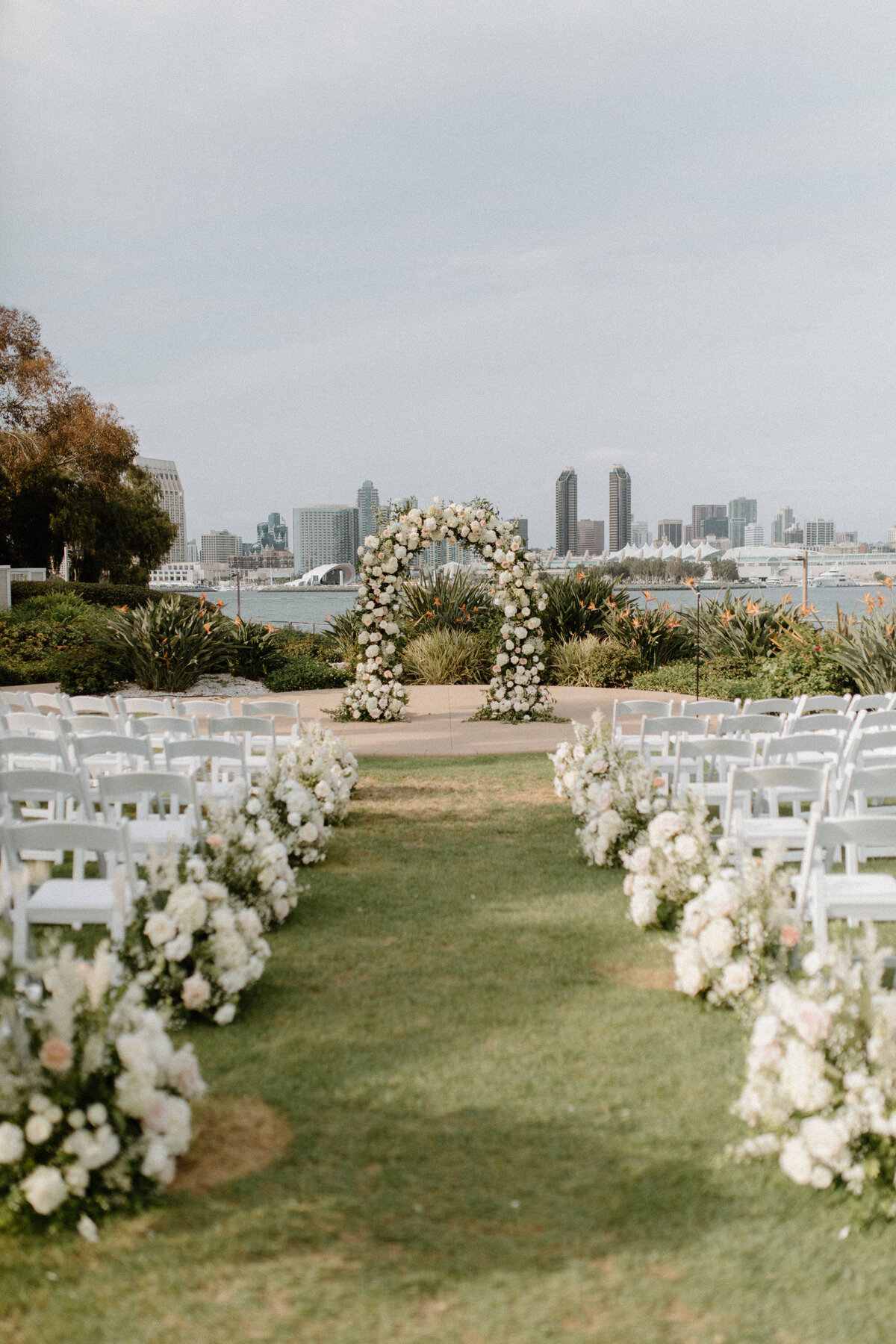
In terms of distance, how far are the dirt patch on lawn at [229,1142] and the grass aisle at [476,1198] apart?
51 millimetres

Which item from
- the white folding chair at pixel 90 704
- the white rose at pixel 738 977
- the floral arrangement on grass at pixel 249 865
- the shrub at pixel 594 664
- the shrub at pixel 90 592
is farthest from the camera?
the shrub at pixel 90 592

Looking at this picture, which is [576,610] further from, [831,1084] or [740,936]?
[831,1084]

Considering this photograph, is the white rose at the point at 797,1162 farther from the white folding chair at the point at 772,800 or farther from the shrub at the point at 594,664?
the shrub at the point at 594,664

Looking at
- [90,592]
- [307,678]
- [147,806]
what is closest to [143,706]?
[147,806]

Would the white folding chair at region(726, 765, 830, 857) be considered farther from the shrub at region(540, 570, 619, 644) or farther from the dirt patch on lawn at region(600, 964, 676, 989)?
the shrub at region(540, 570, 619, 644)

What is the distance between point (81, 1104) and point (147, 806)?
11.1 feet

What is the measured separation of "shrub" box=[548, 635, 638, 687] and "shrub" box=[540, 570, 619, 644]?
643 mm

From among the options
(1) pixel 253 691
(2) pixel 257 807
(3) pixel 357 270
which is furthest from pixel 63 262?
(2) pixel 257 807

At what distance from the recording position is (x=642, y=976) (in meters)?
4.64

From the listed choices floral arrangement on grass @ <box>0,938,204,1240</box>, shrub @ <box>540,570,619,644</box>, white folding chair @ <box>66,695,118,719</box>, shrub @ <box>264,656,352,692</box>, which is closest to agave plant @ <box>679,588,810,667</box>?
shrub @ <box>540,570,619,644</box>

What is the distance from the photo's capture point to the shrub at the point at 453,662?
56.0ft

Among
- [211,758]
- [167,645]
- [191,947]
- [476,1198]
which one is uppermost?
[167,645]

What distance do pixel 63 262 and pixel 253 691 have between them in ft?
69.5

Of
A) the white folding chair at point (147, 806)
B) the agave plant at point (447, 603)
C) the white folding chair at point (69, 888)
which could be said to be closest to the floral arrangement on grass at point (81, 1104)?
the white folding chair at point (69, 888)
